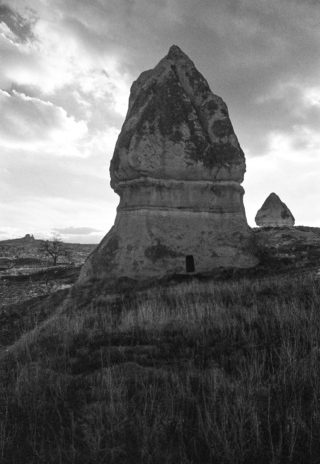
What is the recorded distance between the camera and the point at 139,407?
10.4 ft

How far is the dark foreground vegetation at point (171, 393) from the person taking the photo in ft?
8.58

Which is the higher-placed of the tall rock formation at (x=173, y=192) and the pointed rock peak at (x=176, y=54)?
the pointed rock peak at (x=176, y=54)

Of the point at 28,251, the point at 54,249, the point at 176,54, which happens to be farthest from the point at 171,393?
the point at 28,251

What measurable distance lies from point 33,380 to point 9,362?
1.47 metres

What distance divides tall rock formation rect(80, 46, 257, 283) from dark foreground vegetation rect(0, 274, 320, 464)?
5401 mm

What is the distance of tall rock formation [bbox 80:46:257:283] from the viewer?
1140 cm

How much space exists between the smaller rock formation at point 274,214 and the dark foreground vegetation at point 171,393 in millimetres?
29266

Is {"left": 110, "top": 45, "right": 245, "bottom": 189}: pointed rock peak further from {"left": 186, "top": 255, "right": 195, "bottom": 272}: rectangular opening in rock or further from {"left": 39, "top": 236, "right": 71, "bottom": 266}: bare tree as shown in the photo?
{"left": 39, "top": 236, "right": 71, "bottom": 266}: bare tree

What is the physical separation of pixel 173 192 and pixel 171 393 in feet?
30.6

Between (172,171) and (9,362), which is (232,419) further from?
(172,171)

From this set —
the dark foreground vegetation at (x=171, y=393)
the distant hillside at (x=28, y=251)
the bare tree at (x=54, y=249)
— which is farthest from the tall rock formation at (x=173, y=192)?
the distant hillside at (x=28, y=251)

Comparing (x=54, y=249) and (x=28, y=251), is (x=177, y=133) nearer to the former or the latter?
(x=54, y=249)

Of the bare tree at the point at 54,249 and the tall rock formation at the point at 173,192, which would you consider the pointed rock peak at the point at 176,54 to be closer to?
the tall rock formation at the point at 173,192

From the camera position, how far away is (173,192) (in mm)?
12039
